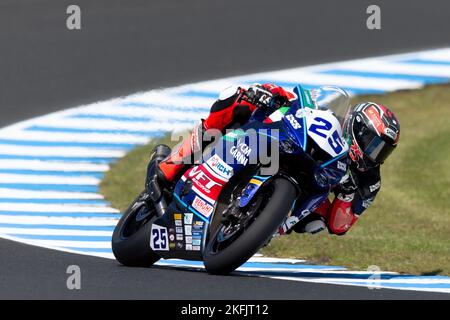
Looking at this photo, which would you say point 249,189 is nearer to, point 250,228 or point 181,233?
point 250,228

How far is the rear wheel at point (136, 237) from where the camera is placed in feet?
30.5

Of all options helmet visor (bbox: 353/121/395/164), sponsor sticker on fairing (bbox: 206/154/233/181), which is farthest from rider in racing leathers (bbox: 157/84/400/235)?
sponsor sticker on fairing (bbox: 206/154/233/181)

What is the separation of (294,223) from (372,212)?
3980mm

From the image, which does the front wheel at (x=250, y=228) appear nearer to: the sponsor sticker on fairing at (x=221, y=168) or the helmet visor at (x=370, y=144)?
the sponsor sticker on fairing at (x=221, y=168)

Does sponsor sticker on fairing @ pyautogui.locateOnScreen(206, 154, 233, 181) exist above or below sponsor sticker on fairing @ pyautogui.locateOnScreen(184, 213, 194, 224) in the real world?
above

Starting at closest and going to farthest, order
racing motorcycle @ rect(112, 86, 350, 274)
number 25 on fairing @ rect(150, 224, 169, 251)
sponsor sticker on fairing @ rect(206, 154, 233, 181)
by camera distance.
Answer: racing motorcycle @ rect(112, 86, 350, 274) → sponsor sticker on fairing @ rect(206, 154, 233, 181) → number 25 on fairing @ rect(150, 224, 169, 251)

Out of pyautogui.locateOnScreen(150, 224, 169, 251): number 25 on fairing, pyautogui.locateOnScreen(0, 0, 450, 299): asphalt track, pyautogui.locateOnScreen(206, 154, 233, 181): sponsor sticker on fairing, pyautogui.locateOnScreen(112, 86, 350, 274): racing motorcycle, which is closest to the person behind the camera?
pyautogui.locateOnScreen(112, 86, 350, 274): racing motorcycle

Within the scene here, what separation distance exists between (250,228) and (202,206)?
0.75 metres

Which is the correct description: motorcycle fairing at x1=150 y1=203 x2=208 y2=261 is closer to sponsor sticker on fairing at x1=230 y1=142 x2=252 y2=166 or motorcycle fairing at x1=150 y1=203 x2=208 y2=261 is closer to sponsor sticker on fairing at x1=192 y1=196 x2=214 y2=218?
sponsor sticker on fairing at x1=192 y1=196 x2=214 y2=218

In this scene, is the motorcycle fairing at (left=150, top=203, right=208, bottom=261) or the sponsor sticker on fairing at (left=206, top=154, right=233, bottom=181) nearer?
the sponsor sticker on fairing at (left=206, top=154, right=233, bottom=181)

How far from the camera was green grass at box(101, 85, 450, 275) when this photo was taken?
10.5 meters

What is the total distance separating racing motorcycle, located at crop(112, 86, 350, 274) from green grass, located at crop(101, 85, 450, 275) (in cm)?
153

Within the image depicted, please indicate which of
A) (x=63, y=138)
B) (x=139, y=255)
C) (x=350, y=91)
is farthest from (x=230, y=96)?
(x=350, y=91)

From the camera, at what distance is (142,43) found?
17.9m
